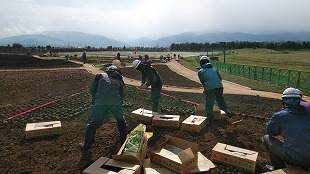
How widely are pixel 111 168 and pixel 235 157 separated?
2.60 m

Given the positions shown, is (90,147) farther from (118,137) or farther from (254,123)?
(254,123)

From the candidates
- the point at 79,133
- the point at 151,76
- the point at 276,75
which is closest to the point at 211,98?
the point at 151,76

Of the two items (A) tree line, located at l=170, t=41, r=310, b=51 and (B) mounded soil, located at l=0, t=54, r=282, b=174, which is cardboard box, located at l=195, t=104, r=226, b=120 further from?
(A) tree line, located at l=170, t=41, r=310, b=51

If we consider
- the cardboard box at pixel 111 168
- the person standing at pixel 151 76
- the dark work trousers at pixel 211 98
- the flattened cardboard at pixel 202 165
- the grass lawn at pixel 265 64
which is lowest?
the grass lawn at pixel 265 64

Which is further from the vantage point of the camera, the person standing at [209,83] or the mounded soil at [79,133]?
the person standing at [209,83]

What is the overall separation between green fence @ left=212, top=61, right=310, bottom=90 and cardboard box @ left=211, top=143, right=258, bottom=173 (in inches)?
488

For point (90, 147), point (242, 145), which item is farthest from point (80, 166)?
point (242, 145)

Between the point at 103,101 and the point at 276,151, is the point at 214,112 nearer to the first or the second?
the point at 276,151

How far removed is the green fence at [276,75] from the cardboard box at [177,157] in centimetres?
1320

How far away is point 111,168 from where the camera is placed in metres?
5.13

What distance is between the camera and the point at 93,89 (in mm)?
6340

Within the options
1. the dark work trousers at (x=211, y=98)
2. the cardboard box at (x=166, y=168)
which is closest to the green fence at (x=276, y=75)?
the dark work trousers at (x=211, y=98)

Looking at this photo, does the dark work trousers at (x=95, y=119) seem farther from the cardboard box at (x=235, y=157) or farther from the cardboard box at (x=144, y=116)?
the cardboard box at (x=235, y=157)

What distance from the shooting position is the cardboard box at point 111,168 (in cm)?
479
